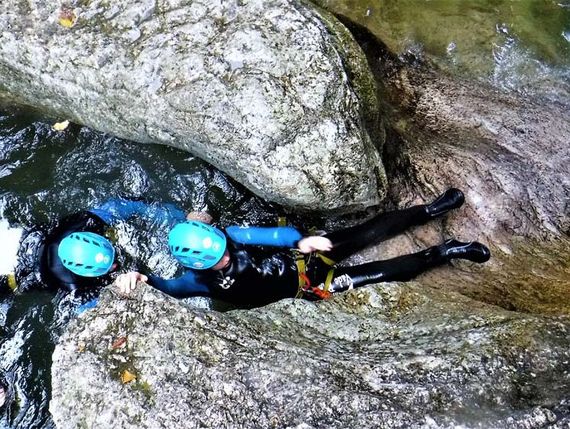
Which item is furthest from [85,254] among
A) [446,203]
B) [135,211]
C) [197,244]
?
[446,203]

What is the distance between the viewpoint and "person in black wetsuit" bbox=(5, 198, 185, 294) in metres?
5.86

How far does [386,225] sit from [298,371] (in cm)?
273

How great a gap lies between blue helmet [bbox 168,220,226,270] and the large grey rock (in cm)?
72

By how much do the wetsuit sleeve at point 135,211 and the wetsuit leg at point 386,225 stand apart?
2131 mm

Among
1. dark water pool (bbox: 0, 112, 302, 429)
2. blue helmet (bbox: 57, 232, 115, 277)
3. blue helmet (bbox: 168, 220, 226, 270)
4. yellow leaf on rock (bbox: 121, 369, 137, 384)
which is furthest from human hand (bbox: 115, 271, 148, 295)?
dark water pool (bbox: 0, 112, 302, 429)

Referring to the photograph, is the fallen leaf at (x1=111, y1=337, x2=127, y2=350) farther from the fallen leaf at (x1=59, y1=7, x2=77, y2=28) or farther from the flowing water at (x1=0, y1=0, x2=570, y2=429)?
the fallen leaf at (x1=59, y1=7, x2=77, y2=28)

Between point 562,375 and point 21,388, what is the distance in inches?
238

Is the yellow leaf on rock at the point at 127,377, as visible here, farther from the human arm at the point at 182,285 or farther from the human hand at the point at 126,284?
the human arm at the point at 182,285

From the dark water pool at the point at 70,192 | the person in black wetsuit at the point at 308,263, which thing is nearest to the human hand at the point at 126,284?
the person in black wetsuit at the point at 308,263

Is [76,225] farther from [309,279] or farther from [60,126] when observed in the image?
[309,279]

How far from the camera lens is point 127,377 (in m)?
4.05

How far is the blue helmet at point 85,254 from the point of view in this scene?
19.0 ft

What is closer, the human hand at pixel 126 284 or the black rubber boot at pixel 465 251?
the human hand at pixel 126 284

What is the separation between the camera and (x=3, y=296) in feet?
21.9
